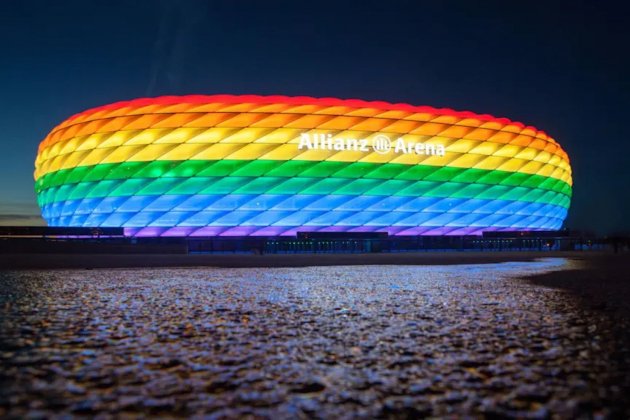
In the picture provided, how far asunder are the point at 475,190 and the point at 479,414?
3811cm

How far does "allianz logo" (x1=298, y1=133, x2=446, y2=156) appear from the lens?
34031 mm

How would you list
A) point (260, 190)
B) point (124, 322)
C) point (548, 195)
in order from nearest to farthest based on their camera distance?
point (124, 322) → point (260, 190) → point (548, 195)

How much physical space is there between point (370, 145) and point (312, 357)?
32.5m

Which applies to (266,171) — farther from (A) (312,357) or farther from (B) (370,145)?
(A) (312,357)

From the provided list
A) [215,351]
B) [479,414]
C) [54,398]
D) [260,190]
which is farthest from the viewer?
[260,190]

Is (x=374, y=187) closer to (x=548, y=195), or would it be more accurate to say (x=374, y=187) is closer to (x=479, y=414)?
(x=548, y=195)

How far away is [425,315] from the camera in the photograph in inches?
205

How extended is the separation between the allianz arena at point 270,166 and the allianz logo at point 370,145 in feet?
0.22

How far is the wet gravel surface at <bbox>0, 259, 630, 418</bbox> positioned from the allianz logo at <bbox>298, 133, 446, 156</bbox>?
2787 centimetres

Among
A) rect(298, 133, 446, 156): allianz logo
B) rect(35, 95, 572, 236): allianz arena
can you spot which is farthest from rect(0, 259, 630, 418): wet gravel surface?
rect(298, 133, 446, 156): allianz logo

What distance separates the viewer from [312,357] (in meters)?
3.36

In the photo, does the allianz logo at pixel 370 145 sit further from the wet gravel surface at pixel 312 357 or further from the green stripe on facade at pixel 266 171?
the wet gravel surface at pixel 312 357

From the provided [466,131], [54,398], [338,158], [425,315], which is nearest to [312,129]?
[338,158]

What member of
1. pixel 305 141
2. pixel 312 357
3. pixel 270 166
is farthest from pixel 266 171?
pixel 312 357
